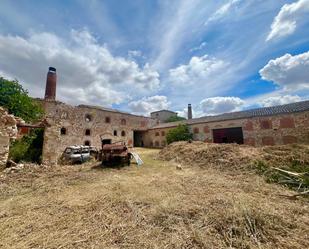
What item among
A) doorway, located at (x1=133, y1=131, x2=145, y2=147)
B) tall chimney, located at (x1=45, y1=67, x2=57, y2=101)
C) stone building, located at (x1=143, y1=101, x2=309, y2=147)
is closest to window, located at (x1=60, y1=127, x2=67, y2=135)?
tall chimney, located at (x1=45, y1=67, x2=57, y2=101)

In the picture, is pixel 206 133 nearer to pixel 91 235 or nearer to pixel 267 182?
pixel 267 182

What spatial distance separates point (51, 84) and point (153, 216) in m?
22.9

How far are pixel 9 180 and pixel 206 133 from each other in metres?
21.1

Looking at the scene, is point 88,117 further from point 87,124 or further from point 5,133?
point 5,133

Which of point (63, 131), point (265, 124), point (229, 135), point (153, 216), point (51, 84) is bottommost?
point (153, 216)

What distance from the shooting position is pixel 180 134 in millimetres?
24141

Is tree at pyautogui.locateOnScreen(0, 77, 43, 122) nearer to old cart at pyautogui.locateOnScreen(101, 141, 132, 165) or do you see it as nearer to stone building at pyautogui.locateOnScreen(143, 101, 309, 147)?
old cart at pyautogui.locateOnScreen(101, 141, 132, 165)

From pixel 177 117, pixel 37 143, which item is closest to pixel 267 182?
pixel 37 143

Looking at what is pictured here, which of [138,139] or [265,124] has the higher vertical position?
[265,124]

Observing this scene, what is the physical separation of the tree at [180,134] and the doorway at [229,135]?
12.8ft

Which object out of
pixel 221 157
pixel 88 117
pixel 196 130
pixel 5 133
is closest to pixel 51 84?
pixel 88 117

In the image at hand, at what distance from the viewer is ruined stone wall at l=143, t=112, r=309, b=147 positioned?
52.3 ft

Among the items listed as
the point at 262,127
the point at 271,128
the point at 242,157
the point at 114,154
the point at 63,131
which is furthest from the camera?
the point at 63,131

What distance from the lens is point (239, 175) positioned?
6762 mm
